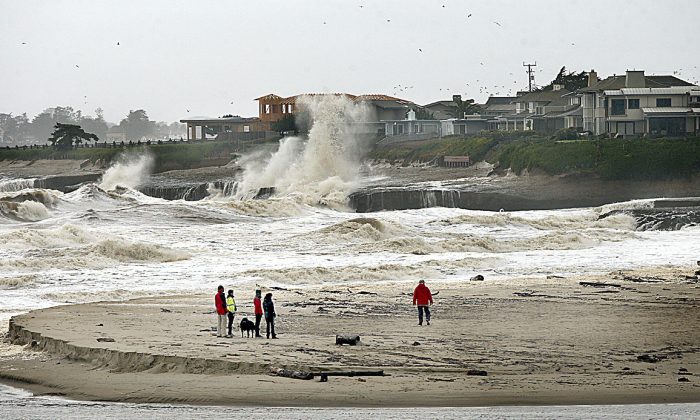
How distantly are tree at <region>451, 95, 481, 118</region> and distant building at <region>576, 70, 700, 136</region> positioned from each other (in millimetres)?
27972

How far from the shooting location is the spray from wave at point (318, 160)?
73.7 m

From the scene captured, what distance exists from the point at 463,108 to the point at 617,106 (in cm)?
3171

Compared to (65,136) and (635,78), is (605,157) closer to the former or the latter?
(635,78)

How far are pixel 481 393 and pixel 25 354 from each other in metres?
7.74

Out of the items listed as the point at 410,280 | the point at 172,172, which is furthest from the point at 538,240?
the point at 172,172

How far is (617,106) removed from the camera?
243ft

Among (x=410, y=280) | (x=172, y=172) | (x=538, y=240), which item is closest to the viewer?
(x=410, y=280)

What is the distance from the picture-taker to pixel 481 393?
50.4ft

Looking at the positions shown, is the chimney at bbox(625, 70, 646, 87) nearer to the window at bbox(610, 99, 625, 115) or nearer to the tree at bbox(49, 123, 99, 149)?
the window at bbox(610, 99, 625, 115)

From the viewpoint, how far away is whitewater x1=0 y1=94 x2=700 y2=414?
2994cm

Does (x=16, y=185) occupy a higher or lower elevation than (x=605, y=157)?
lower

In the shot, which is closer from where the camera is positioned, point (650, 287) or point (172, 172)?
point (650, 287)

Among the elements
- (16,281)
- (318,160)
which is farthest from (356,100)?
(16,281)

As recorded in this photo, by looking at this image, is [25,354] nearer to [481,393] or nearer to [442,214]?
[481,393]
